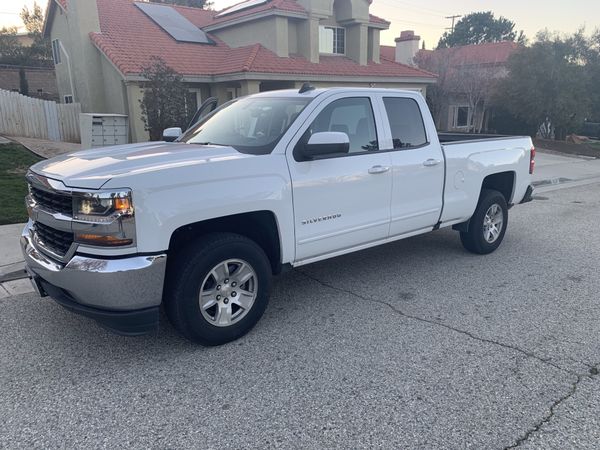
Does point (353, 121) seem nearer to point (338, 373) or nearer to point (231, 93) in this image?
point (338, 373)

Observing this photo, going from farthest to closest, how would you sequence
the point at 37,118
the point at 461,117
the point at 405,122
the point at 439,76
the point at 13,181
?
1. the point at 461,117
2. the point at 439,76
3. the point at 37,118
4. the point at 13,181
5. the point at 405,122

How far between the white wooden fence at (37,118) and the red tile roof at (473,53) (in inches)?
652

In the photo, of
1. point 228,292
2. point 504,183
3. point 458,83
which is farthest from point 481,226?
point 458,83

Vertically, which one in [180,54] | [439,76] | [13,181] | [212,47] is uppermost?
[212,47]

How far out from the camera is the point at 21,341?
3939 mm

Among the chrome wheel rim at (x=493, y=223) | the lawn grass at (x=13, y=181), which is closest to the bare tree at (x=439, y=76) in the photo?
the lawn grass at (x=13, y=181)

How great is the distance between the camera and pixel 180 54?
19.4 meters

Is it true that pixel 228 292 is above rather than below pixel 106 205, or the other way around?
below

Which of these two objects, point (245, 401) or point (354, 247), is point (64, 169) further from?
point (354, 247)

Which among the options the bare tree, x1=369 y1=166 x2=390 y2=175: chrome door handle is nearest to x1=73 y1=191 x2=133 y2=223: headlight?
x1=369 y1=166 x2=390 y2=175: chrome door handle

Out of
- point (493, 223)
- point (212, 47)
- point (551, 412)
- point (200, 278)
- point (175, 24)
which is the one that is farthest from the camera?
point (175, 24)

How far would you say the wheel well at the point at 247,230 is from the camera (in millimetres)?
3711

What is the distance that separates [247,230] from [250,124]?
1.14 m

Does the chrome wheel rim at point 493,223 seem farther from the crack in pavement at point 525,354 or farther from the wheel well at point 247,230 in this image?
the wheel well at point 247,230
